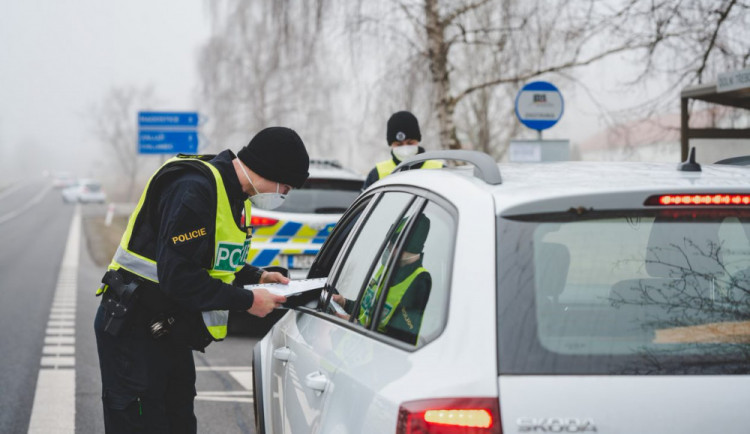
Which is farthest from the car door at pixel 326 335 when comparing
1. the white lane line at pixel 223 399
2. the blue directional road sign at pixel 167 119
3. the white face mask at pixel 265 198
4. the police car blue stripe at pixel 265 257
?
the blue directional road sign at pixel 167 119

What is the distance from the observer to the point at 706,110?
39.2ft

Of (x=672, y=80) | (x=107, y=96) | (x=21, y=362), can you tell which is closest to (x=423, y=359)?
(x=21, y=362)

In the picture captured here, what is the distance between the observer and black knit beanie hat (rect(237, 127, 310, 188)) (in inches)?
147

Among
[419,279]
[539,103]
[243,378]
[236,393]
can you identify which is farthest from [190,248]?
[539,103]

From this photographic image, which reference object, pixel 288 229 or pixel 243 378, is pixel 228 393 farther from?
pixel 288 229

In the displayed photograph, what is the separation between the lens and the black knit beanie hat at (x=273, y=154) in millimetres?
3725

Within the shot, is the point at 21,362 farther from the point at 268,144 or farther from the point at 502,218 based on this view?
the point at 502,218

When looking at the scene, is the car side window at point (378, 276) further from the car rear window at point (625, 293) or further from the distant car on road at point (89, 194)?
the distant car on road at point (89, 194)

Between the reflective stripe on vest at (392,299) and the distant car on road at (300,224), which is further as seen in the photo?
the distant car on road at (300,224)

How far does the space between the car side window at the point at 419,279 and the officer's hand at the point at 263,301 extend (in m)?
0.97

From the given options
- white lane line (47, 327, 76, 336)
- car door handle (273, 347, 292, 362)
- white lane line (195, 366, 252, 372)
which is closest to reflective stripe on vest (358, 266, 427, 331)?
car door handle (273, 347, 292, 362)

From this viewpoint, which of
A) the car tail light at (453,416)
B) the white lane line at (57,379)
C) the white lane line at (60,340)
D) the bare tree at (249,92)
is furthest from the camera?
the bare tree at (249,92)

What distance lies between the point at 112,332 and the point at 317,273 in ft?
3.47

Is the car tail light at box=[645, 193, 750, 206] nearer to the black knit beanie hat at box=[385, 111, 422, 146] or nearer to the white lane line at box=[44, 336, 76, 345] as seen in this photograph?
the black knit beanie hat at box=[385, 111, 422, 146]
